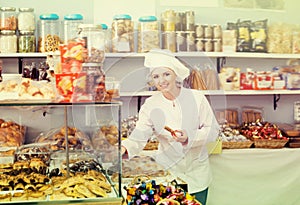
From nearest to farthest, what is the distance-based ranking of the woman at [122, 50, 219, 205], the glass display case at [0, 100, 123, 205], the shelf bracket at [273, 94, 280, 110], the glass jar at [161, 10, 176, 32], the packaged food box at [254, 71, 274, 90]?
1. the glass display case at [0, 100, 123, 205]
2. the woman at [122, 50, 219, 205]
3. the glass jar at [161, 10, 176, 32]
4. the packaged food box at [254, 71, 274, 90]
5. the shelf bracket at [273, 94, 280, 110]

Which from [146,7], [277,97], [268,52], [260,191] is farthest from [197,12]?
[260,191]

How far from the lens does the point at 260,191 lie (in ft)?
11.4

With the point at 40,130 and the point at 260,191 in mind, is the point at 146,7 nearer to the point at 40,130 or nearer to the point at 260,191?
the point at 40,130

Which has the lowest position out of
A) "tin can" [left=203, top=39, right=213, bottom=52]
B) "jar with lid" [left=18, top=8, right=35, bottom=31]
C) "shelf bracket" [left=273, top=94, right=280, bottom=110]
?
"shelf bracket" [left=273, top=94, right=280, bottom=110]

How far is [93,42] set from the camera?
1.71 m

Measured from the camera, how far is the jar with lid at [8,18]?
309 cm

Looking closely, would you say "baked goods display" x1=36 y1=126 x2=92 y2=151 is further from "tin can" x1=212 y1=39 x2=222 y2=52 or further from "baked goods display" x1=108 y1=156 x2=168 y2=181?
"tin can" x1=212 y1=39 x2=222 y2=52

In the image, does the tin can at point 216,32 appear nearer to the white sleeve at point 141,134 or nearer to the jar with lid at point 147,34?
the jar with lid at point 147,34

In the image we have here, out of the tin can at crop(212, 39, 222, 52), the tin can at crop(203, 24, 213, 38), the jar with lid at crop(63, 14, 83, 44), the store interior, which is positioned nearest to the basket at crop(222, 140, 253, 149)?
the store interior

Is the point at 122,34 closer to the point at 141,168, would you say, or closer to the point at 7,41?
the point at 7,41

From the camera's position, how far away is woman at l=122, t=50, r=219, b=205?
2408 mm

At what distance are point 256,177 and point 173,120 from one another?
1.28 metres

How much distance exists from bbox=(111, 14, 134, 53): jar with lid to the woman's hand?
972 mm

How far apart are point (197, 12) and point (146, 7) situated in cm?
39
